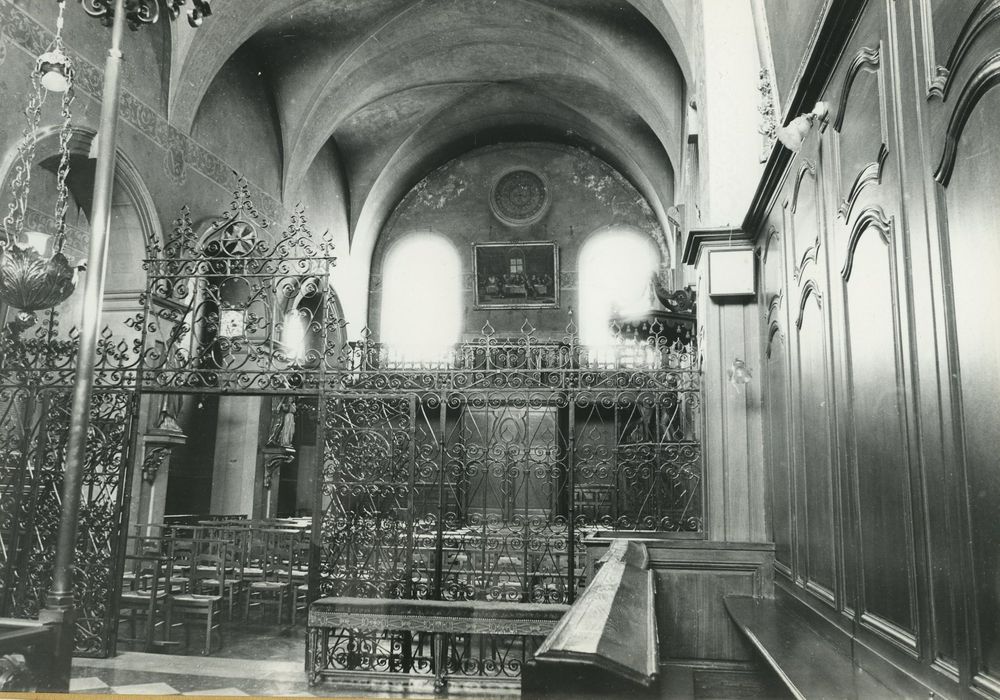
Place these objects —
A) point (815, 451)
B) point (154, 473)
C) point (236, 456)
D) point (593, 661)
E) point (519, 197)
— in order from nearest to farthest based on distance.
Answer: point (593, 661) < point (815, 451) < point (154, 473) < point (236, 456) < point (519, 197)

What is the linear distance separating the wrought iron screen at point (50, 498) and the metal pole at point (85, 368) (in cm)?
237

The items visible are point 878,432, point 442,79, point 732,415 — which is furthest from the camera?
point 442,79

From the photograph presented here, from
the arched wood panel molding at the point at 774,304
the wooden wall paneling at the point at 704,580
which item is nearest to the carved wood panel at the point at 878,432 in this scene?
the arched wood panel molding at the point at 774,304

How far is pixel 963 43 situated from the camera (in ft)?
6.64

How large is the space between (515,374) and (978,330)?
6.22 meters

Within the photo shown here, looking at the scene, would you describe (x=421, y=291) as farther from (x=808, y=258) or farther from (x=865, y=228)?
(x=865, y=228)

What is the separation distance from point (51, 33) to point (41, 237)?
4.42 metres

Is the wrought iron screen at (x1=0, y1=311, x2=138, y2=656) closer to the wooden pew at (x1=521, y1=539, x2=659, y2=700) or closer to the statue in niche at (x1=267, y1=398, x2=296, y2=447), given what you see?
the wooden pew at (x1=521, y1=539, x2=659, y2=700)

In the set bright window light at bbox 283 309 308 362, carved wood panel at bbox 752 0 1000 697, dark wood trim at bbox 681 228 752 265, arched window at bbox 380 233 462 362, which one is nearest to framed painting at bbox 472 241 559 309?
arched window at bbox 380 233 462 362

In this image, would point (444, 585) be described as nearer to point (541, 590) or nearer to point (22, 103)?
point (541, 590)

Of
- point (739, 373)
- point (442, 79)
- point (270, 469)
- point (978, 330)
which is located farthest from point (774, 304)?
point (442, 79)

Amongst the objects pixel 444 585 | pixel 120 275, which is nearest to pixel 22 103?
pixel 120 275

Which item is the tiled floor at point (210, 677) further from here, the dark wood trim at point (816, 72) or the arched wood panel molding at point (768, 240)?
the dark wood trim at point (816, 72)

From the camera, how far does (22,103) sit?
7703 millimetres
